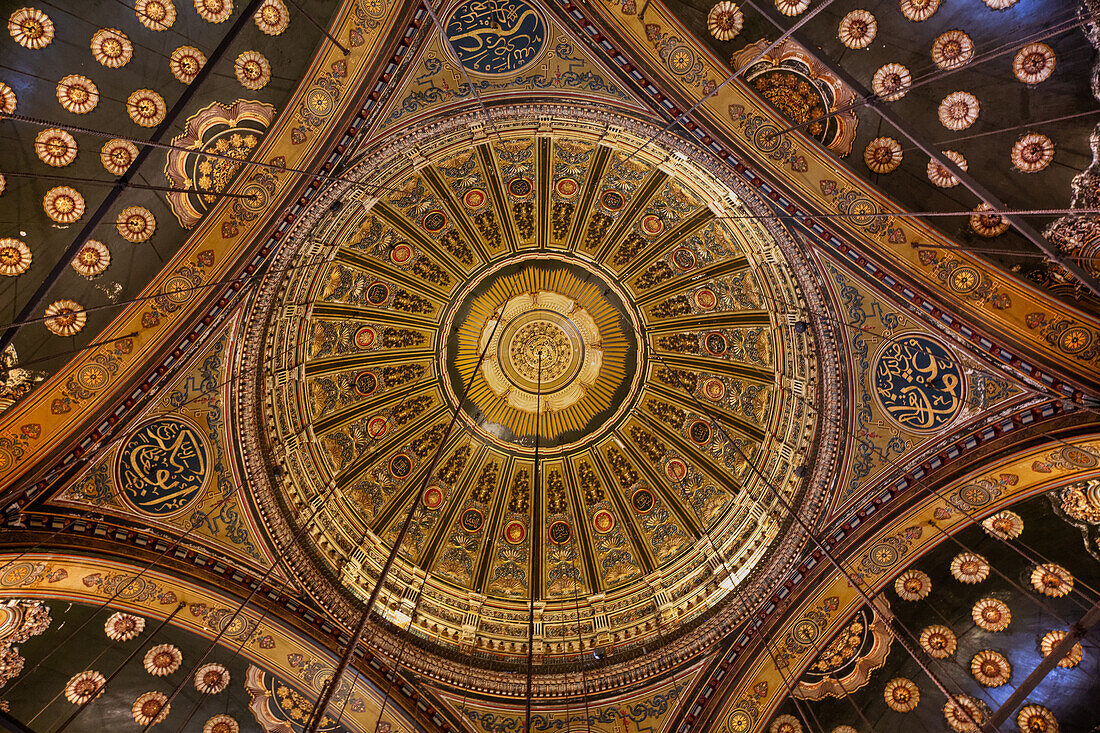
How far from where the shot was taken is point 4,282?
679cm

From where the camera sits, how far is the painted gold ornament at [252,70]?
732 centimetres

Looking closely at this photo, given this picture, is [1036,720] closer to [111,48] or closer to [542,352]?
[542,352]

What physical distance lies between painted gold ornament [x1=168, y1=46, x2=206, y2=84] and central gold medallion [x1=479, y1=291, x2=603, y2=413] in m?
6.27

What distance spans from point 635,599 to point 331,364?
6.45 m

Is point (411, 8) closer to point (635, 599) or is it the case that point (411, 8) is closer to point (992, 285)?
point (992, 285)

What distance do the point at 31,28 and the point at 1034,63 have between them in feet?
34.5

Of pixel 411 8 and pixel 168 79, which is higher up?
pixel 411 8

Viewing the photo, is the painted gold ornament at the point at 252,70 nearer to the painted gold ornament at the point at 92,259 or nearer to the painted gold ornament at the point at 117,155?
the painted gold ornament at the point at 117,155

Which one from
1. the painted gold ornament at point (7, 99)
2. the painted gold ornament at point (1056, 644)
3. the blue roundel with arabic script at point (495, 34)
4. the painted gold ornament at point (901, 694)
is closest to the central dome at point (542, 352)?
the blue roundel with arabic script at point (495, 34)

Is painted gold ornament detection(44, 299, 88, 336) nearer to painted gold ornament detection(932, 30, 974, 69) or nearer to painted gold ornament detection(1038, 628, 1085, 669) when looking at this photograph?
painted gold ornament detection(932, 30, 974, 69)

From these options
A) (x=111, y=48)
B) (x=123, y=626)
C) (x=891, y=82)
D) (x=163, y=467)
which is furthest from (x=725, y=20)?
(x=123, y=626)

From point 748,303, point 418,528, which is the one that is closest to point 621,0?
point 748,303

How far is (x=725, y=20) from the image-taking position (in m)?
7.57

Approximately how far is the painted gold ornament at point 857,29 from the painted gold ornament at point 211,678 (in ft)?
36.4
